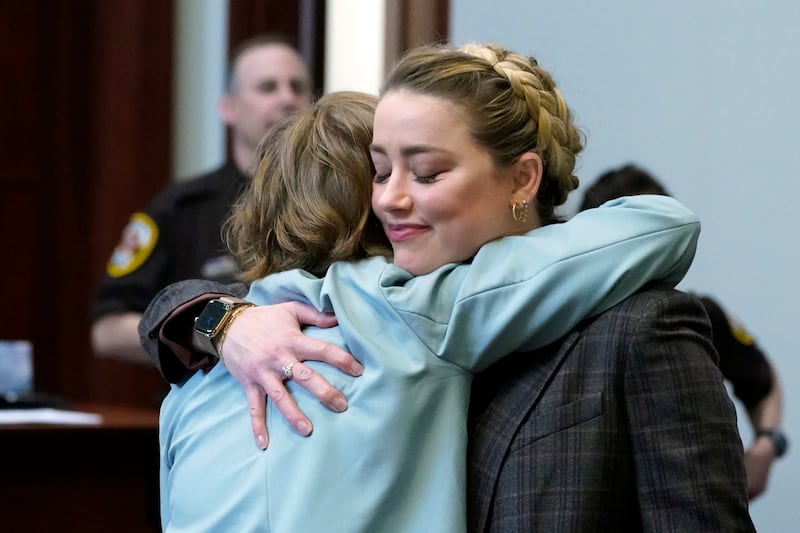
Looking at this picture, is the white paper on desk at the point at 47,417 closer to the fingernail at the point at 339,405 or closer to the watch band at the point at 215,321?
the watch band at the point at 215,321

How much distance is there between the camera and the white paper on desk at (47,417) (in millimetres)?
2876

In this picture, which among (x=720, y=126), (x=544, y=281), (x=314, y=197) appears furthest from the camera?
(x=720, y=126)

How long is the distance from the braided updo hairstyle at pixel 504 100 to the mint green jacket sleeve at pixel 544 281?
0.11m

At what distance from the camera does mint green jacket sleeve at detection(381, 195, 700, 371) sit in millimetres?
1312

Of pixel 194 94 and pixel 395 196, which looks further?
pixel 194 94

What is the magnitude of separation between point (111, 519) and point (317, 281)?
167 cm

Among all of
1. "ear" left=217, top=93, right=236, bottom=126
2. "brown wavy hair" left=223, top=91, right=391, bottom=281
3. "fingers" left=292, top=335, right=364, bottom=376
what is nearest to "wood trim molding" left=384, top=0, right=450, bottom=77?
"ear" left=217, top=93, right=236, bottom=126

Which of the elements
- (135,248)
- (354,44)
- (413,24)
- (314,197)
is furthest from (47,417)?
(314,197)

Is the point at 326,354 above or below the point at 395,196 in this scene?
below

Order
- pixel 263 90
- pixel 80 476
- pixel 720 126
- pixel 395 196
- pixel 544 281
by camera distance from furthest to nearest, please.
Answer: pixel 263 90 < pixel 80 476 < pixel 720 126 < pixel 395 196 < pixel 544 281

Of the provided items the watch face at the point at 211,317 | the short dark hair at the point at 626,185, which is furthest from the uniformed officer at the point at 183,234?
the watch face at the point at 211,317

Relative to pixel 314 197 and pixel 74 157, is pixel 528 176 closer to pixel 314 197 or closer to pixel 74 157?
pixel 314 197

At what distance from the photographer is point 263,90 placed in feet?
10.9

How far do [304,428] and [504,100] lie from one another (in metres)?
0.41
